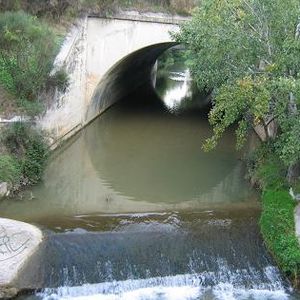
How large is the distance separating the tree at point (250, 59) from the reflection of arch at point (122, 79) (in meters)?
6.90

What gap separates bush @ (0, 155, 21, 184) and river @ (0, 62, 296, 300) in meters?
0.54

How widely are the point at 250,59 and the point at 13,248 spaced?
7.17 meters

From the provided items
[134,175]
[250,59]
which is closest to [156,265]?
[134,175]

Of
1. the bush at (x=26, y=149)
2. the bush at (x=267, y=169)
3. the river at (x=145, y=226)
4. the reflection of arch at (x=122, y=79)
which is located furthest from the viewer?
the reflection of arch at (x=122, y=79)

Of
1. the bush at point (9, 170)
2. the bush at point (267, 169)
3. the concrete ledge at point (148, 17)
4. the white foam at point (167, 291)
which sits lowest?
the white foam at point (167, 291)

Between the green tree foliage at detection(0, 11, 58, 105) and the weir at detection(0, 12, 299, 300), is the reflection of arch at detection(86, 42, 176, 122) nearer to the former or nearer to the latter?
the weir at detection(0, 12, 299, 300)

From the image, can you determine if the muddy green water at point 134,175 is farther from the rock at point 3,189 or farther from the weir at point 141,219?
the rock at point 3,189

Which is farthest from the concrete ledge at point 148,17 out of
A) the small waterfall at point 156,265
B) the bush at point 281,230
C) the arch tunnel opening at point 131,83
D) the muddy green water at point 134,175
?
the small waterfall at point 156,265

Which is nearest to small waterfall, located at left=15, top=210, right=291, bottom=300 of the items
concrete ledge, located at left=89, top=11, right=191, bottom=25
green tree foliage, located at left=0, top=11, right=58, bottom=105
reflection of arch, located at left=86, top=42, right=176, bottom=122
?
green tree foliage, located at left=0, top=11, right=58, bottom=105

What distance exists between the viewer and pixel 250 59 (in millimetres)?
13508

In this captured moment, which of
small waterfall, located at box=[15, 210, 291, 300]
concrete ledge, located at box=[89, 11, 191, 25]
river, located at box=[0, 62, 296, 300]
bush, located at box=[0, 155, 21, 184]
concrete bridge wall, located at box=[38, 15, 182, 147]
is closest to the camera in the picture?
small waterfall, located at box=[15, 210, 291, 300]

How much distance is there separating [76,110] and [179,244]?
889 centimetres

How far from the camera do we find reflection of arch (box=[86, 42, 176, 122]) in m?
21.1

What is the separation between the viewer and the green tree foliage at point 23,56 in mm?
16391
